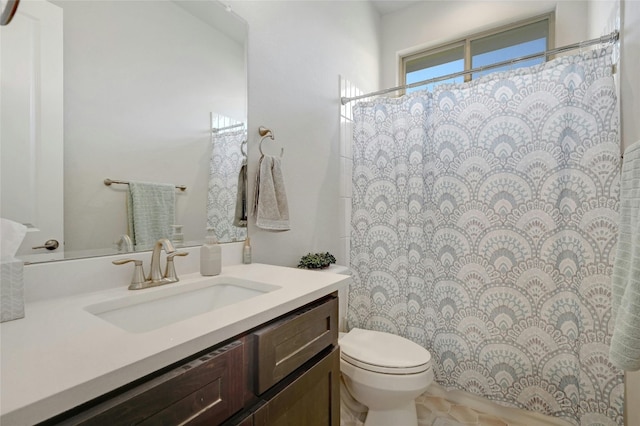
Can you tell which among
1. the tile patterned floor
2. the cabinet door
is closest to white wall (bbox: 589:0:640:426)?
the tile patterned floor

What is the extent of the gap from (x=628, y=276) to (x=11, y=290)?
4.98 ft

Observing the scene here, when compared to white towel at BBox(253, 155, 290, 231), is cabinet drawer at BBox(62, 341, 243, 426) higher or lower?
lower

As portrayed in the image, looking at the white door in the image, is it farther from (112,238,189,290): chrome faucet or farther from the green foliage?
the green foliage

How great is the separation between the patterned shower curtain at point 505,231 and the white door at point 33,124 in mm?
1584

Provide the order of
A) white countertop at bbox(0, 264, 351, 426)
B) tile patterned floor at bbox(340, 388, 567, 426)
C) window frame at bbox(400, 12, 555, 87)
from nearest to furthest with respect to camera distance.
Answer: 1. white countertop at bbox(0, 264, 351, 426)
2. tile patterned floor at bbox(340, 388, 567, 426)
3. window frame at bbox(400, 12, 555, 87)

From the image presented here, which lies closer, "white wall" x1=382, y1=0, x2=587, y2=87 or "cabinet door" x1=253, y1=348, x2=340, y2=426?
"cabinet door" x1=253, y1=348, x2=340, y2=426

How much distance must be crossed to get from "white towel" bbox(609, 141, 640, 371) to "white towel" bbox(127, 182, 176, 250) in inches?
53.7

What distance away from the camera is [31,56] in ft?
2.63

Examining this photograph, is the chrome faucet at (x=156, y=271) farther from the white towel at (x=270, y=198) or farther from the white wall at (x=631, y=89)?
the white wall at (x=631, y=89)

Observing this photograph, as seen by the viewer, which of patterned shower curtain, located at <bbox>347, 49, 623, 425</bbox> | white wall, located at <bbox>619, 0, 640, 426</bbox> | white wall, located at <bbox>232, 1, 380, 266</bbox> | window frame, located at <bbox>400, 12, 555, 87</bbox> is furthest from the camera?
window frame, located at <bbox>400, 12, 555, 87</bbox>

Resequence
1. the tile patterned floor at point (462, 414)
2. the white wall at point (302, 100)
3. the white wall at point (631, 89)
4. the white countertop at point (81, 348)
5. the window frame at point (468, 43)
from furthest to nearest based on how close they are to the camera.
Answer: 1. the window frame at point (468, 43)
2. the tile patterned floor at point (462, 414)
3. the white wall at point (302, 100)
4. the white wall at point (631, 89)
5. the white countertop at point (81, 348)

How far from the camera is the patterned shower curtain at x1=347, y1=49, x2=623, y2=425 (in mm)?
1362

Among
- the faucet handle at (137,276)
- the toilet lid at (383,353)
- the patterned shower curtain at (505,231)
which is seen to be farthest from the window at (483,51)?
the faucet handle at (137,276)

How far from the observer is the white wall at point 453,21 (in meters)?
2.01
